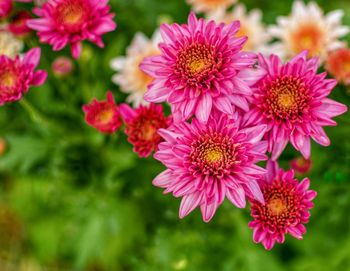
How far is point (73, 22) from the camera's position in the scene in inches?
83.8

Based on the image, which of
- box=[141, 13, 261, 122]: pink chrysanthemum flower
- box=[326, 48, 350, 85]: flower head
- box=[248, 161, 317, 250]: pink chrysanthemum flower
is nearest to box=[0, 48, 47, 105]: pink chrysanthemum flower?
box=[141, 13, 261, 122]: pink chrysanthemum flower

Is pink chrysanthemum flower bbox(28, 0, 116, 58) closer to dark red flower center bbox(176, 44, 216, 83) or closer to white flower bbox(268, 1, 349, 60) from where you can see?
dark red flower center bbox(176, 44, 216, 83)

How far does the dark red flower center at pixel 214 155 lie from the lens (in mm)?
1711

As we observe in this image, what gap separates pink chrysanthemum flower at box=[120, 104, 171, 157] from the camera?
6.64 feet

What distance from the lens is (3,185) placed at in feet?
14.0

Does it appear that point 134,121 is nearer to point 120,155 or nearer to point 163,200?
point 120,155

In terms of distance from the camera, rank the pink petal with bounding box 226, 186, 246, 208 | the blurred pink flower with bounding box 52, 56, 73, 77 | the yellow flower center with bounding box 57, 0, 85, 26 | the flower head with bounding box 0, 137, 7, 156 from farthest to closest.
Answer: the flower head with bounding box 0, 137, 7, 156 < the blurred pink flower with bounding box 52, 56, 73, 77 < the yellow flower center with bounding box 57, 0, 85, 26 < the pink petal with bounding box 226, 186, 246, 208

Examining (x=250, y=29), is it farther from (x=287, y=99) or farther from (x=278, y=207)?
(x=278, y=207)

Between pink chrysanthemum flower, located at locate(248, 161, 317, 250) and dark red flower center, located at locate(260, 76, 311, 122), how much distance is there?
0.67ft

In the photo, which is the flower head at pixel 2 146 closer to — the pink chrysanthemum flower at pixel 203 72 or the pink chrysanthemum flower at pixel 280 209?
the pink chrysanthemum flower at pixel 203 72

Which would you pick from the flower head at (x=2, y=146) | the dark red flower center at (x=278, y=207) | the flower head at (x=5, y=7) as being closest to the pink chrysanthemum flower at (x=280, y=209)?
the dark red flower center at (x=278, y=207)

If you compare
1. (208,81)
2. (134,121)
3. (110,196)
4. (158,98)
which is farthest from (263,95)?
(110,196)

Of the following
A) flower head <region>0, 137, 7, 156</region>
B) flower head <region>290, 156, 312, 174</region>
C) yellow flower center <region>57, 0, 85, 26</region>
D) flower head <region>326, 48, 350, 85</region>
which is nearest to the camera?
yellow flower center <region>57, 0, 85, 26</region>

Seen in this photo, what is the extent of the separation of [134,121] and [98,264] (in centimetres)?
234
